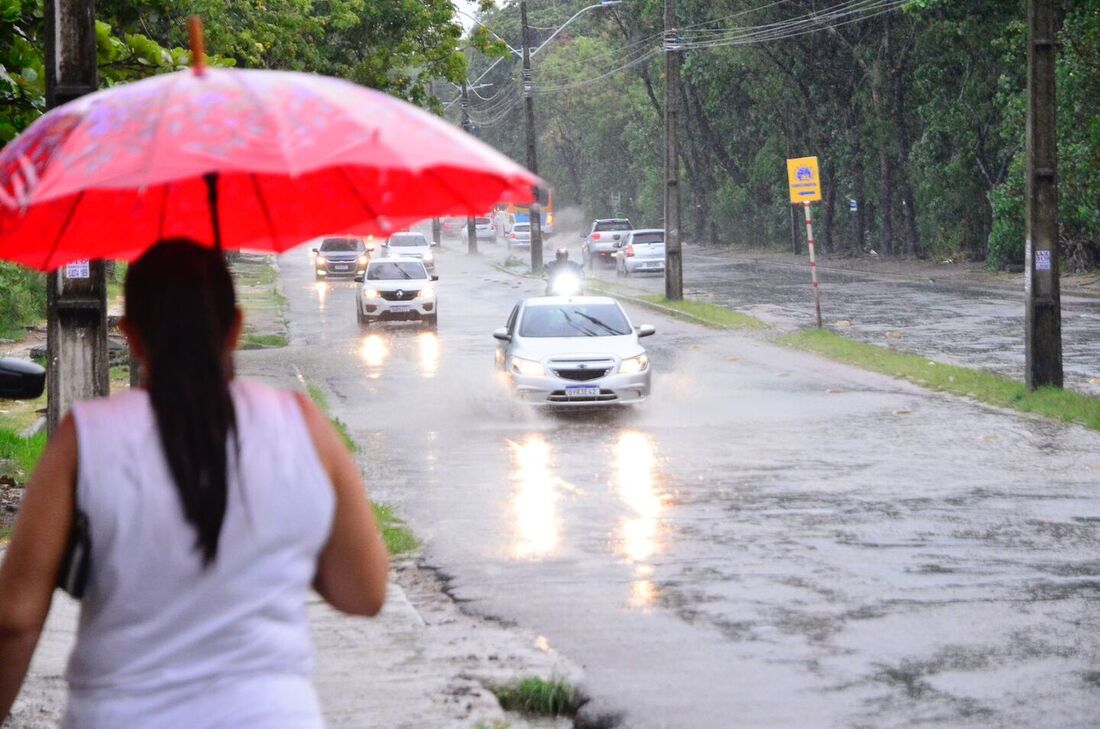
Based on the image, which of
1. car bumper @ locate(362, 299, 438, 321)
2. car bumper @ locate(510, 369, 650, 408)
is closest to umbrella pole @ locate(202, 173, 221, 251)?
car bumper @ locate(510, 369, 650, 408)

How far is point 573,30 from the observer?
10500 centimetres

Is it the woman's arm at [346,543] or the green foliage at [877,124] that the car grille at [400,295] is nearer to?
the green foliage at [877,124]

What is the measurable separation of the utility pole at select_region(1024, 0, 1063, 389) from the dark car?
120 feet

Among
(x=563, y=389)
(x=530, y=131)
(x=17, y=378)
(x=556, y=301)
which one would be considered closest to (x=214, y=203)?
(x=17, y=378)

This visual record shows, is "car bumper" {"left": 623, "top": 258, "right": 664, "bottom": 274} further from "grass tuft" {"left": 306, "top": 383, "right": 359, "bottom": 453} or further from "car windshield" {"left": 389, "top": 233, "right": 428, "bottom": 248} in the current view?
"grass tuft" {"left": 306, "top": 383, "right": 359, "bottom": 453}

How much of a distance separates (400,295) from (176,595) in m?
32.1

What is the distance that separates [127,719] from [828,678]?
5274mm

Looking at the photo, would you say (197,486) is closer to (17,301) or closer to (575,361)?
(575,361)

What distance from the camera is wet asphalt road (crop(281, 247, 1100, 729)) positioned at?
746cm

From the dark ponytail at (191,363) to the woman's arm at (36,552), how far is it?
17 cm

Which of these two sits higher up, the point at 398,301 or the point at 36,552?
the point at 36,552

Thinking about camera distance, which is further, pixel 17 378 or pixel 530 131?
pixel 530 131

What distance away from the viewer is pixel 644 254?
54.7 m

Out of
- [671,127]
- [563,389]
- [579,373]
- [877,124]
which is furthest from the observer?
[877,124]
